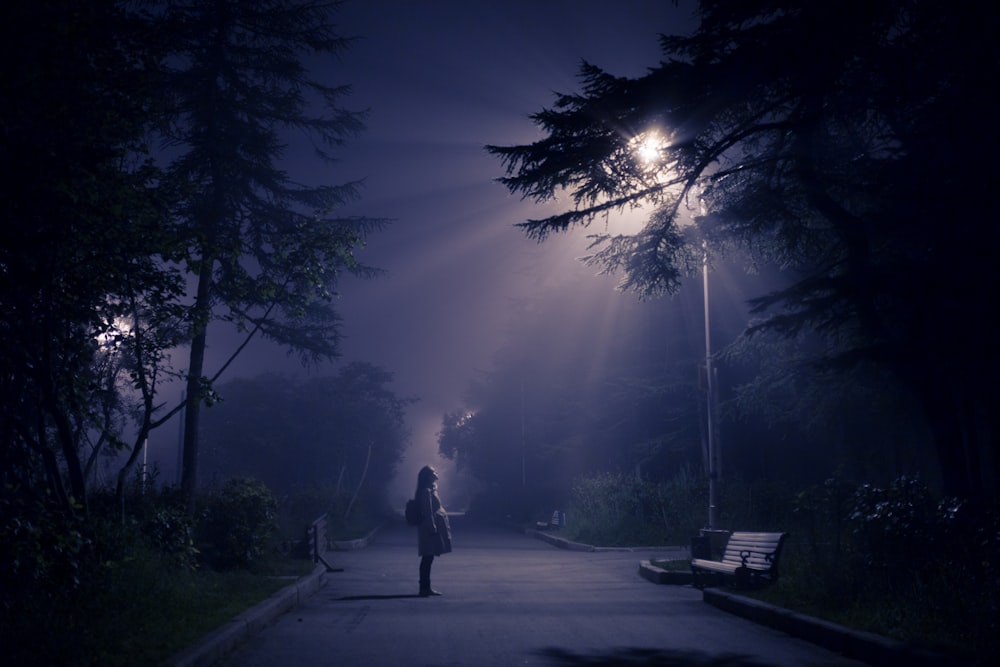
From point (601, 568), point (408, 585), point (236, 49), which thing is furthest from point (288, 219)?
point (601, 568)

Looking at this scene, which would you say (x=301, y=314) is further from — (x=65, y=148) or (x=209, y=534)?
(x=65, y=148)

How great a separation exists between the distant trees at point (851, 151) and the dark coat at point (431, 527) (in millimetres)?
4695

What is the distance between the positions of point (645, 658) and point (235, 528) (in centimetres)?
891

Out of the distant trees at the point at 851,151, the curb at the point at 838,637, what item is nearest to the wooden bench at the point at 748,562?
the curb at the point at 838,637

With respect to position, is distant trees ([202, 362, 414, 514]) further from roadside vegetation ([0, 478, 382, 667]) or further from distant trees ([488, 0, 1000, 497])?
distant trees ([488, 0, 1000, 497])

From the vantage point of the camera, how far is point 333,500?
121 ft

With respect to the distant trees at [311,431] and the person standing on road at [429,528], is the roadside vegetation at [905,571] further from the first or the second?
the distant trees at [311,431]

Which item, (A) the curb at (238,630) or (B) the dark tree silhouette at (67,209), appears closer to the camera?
(A) the curb at (238,630)

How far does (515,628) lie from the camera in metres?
10.1

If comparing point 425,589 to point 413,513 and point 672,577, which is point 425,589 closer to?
point 413,513

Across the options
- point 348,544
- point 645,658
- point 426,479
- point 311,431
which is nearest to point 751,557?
point 426,479

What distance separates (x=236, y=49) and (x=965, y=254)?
50.5 ft

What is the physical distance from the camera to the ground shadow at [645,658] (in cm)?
779

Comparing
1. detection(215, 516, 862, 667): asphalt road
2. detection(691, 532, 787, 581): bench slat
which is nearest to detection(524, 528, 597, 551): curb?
detection(215, 516, 862, 667): asphalt road
